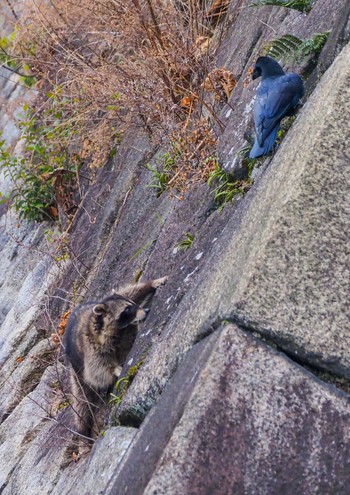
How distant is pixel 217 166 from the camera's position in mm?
6098

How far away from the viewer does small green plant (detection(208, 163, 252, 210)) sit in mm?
5648

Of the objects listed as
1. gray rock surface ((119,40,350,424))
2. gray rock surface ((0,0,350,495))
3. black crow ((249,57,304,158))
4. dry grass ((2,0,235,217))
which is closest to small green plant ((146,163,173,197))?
dry grass ((2,0,235,217))

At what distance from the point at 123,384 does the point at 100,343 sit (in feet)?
3.13

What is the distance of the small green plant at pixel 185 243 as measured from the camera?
5793mm

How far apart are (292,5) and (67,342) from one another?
2570 millimetres

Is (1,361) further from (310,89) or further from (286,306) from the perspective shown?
(286,306)

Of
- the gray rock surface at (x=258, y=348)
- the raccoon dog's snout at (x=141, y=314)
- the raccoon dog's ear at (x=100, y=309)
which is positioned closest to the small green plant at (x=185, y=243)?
the gray rock surface at (x=258, y=348)

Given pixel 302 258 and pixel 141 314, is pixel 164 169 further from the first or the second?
pixel 302 258

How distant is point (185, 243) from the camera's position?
5.84 m

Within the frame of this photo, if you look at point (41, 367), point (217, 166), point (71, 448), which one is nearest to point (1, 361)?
point (41, 367)

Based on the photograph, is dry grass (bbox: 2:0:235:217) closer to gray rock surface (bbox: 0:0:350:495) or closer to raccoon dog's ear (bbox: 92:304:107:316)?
raccoon dog's ear (bbox: 92:304:107:316)

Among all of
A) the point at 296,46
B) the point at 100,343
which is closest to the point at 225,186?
the point at 296,46

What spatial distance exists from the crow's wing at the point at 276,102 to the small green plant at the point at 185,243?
2.96ft

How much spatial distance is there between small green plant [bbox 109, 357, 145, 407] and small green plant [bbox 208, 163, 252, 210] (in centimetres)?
110
